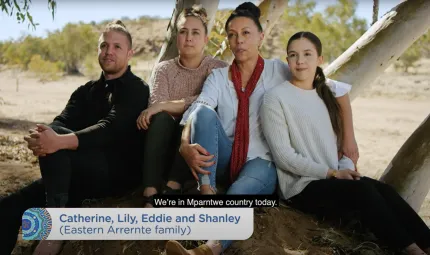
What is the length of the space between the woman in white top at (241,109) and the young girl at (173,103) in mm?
90

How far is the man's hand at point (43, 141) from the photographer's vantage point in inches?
80.7

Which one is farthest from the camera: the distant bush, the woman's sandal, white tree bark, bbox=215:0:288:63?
the distant bush

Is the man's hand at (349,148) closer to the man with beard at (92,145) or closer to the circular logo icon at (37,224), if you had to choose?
the man with beard at (92,145)

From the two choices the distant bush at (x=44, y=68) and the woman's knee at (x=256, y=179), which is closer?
the woman's knee at (x=256, y=179)

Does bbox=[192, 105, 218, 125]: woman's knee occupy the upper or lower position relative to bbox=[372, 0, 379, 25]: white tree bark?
lower

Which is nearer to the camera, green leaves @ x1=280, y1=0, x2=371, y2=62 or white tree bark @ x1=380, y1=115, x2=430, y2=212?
white tree bark @ x1=380, y1=115, x2=430, y2=212

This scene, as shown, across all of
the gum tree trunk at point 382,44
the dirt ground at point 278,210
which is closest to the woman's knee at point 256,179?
the dirt ground at point 278,210

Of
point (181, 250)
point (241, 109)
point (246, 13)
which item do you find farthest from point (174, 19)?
point (181, 250)

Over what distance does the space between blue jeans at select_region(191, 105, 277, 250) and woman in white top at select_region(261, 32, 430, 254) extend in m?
0.06

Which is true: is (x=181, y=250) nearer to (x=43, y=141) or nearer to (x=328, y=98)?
(x=43, y=141)

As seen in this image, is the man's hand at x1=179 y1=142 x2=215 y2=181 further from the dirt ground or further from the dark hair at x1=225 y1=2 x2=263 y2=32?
the dark hair at x1=225 y1=2 x2=263 y2=32

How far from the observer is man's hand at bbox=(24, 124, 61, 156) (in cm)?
205

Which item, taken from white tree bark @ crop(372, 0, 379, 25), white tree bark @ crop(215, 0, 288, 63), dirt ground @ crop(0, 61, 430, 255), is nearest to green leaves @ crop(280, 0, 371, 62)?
dirt ground @ crop(0, 61, 430, 255)

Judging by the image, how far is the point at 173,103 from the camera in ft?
7.39
